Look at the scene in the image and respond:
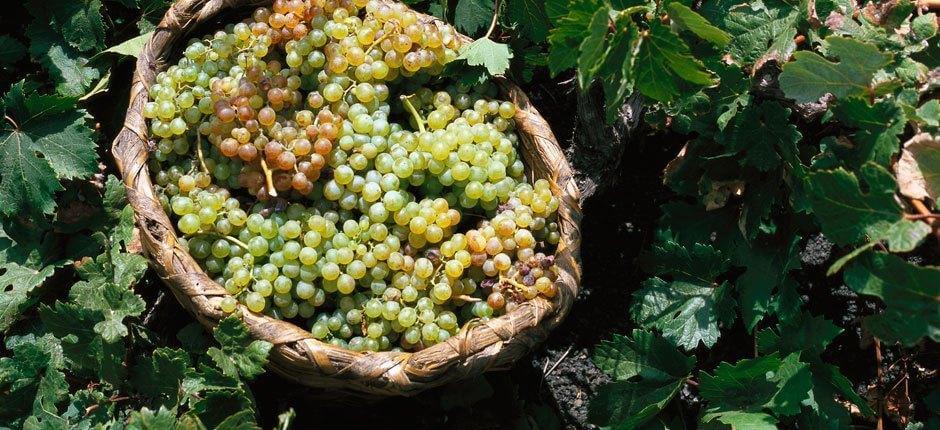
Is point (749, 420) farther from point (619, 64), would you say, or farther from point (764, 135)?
point (619, 64)

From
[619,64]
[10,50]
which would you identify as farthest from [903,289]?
[10,50]

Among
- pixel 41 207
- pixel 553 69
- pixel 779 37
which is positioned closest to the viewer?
pixel 553 69

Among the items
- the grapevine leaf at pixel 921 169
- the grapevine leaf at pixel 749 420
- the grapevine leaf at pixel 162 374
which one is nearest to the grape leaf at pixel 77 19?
the grapevine leaf at pixel 162 374

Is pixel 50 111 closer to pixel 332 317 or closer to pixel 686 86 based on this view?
pixel 332 317

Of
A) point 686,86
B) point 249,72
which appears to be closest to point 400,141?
point 249,72

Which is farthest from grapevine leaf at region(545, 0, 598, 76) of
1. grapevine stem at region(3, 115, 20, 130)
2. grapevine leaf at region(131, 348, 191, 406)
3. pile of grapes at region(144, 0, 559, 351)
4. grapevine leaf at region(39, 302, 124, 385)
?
grapevine stem at region(3, 115, 20, 130)
